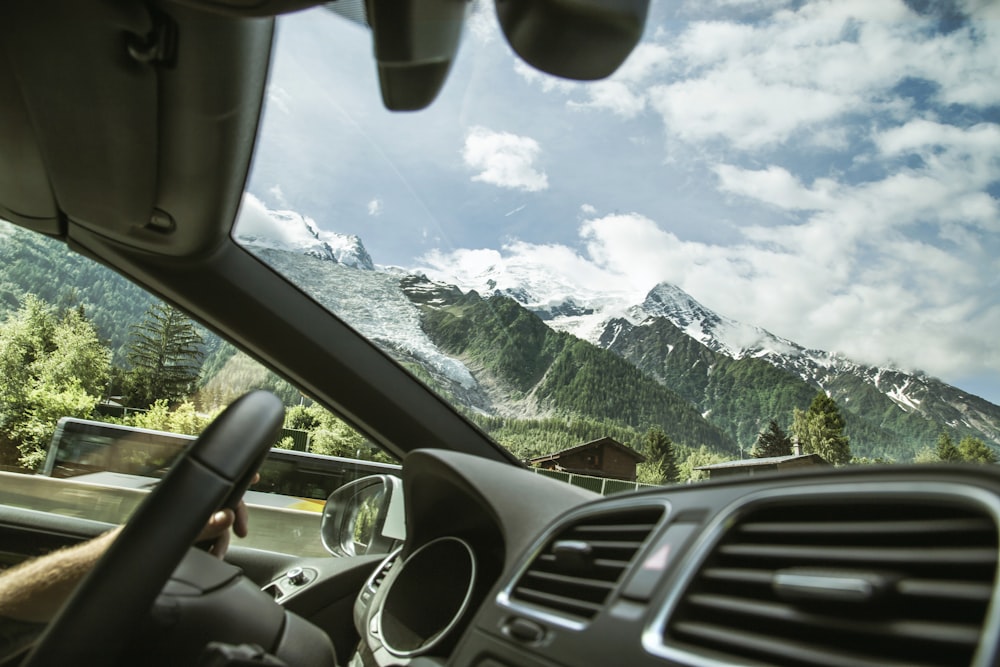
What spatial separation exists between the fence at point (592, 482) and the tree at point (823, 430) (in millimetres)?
425

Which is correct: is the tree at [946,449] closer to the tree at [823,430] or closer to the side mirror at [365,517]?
the tree at [823,430]

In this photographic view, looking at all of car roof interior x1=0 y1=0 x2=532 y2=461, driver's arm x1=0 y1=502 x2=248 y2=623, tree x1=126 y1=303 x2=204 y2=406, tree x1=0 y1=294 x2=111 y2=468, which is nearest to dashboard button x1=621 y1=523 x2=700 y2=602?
driver's arm x1=0 y1=502 x2=248 y2=623

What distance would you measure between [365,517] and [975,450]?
7.21 ft

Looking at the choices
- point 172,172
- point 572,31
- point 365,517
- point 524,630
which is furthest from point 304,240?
point 572,31

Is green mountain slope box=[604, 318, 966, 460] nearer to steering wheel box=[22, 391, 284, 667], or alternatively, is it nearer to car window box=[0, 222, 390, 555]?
car window box=[0, 222, 390, 555]

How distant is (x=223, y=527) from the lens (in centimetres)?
176

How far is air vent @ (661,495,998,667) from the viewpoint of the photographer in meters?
0.83

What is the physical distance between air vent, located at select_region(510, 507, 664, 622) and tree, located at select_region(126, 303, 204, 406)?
6.02ft

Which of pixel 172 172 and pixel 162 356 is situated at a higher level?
pixel 172 172

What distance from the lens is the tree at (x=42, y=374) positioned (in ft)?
10.2

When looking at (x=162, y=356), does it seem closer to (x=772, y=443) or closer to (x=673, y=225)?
(x=673, y=225)

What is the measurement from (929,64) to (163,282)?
2.44 meters

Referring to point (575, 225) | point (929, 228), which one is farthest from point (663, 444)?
point (929, 228)

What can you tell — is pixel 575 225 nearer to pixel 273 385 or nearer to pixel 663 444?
pixel 663 444
